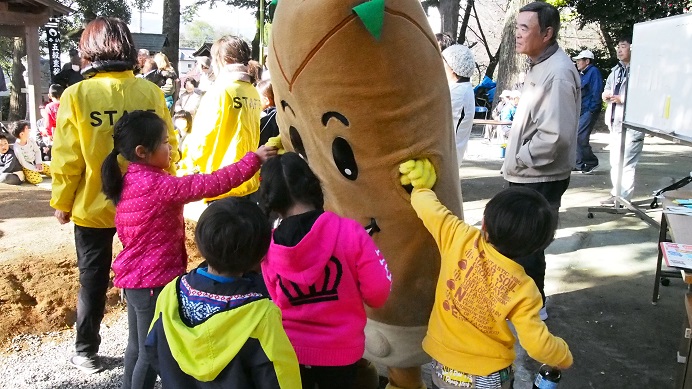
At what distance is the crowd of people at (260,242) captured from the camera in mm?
1840

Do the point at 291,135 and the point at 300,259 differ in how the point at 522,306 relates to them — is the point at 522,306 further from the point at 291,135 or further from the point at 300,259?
the point at 291,135

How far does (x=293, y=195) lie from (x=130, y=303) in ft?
3.66

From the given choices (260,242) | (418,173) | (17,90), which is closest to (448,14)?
(17,90)

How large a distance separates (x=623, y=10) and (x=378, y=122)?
57.8 ft

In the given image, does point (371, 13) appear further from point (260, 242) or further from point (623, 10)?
point (623, 10)

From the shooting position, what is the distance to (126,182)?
271 centimetres

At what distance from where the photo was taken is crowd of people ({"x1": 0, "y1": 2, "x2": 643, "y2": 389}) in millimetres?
1840

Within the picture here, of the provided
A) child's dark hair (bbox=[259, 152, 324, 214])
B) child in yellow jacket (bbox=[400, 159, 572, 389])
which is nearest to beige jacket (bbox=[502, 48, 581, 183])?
child in yellow jacket (bbox=[400, 159, 572, 389])

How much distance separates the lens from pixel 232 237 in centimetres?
183

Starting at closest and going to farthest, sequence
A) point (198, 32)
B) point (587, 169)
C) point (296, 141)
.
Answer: point (296, 141), point (587, 169), point (198, 32)

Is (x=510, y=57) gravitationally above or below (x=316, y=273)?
above

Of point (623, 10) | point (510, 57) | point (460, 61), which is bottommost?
point (460, 61)

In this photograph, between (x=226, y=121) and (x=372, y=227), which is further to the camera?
(x=226, y=121)

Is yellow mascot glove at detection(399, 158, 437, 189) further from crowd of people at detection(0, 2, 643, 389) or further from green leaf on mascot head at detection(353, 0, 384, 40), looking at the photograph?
green leaf on mascot head at detection(353, 0, 384, 40)
